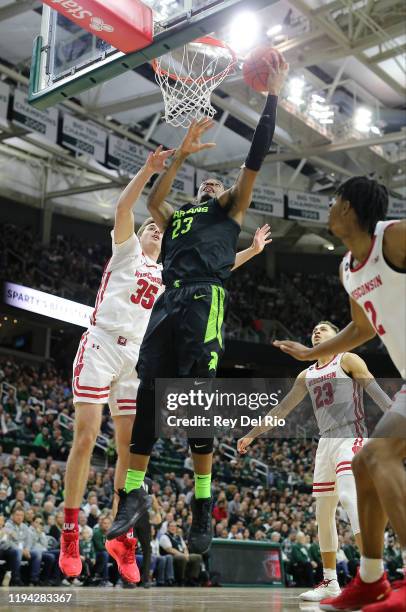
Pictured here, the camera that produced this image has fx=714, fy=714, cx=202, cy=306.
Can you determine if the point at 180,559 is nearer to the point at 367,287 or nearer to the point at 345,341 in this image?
the point at 345,341

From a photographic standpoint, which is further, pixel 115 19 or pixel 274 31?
pixel 274 31

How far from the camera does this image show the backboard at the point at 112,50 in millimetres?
6242

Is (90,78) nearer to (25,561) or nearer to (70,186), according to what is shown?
(25,561)

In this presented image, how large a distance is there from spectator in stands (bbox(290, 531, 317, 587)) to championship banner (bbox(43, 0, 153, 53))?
11.3 meters

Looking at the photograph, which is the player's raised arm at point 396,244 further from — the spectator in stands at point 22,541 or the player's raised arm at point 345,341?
the spectator in stands at point 22,541

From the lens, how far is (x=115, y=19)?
6.13 metres

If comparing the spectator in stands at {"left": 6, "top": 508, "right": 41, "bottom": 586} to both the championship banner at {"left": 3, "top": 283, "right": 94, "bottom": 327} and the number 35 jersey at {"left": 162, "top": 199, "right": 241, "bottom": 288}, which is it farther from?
the number 35 jersey at {"left": 162, "top": 199, "right": 241, "bottom": 288}

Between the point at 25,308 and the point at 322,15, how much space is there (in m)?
10.0

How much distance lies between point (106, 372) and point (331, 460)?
8.61ft

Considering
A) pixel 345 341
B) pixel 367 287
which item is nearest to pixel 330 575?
pixel 345 341

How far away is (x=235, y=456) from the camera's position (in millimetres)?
20906

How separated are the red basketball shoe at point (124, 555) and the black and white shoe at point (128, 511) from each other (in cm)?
68

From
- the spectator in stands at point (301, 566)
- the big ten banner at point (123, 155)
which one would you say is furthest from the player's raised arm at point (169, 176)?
the big ten banner at point (123, 155)

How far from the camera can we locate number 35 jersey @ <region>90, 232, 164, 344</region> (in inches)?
213
